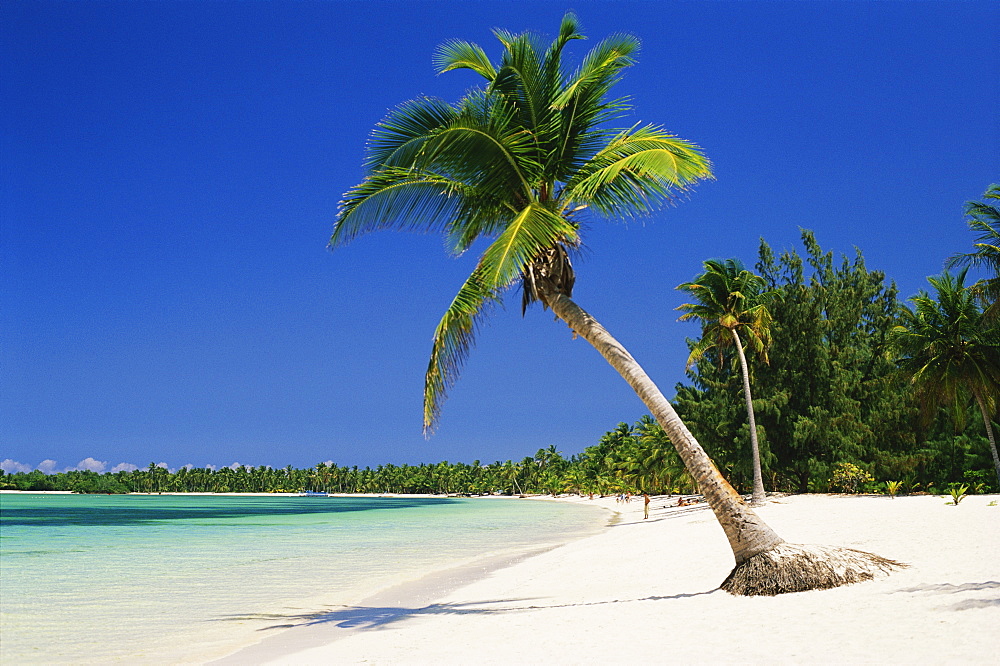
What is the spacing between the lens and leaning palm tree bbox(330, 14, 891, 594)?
28.8 ft

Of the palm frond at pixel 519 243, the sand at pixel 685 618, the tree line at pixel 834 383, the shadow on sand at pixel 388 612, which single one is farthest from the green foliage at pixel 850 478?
the palm frond at pixel 519 243

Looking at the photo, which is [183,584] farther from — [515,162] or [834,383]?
[834,383]

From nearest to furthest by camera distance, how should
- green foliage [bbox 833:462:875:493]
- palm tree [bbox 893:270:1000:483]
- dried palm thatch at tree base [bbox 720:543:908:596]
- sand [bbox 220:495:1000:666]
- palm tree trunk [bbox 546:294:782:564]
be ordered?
sand [bbox 220:495:1000:666] < dried palm thatch at tree base [bbox 720:543:908:596] < palm tree trunk [bbox 546:294:782:564] < palm tree [bbox 893:270:1000:483] < green foliage [bbox 833:462:875:493]

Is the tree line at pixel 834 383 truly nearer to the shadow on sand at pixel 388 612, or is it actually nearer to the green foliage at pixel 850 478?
the green foliage at pixel 850 478

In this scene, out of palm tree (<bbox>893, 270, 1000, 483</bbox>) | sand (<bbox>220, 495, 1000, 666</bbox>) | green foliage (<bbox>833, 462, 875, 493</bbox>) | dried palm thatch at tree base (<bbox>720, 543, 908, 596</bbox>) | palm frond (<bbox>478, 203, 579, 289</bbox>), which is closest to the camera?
sand (<bbox>220, 495, 1000, 666</bbox>)

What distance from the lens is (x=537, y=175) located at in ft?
31.3

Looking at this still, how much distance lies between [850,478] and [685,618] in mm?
26383

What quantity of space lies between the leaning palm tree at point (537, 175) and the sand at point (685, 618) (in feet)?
3.76

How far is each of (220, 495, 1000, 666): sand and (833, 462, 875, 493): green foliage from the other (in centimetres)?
1708

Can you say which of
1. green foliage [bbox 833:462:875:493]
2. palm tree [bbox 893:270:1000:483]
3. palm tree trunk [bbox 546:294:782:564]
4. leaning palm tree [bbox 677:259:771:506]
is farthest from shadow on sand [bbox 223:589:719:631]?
green foliage [bbox 833:462:875:493]

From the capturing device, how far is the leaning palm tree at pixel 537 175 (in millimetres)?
8773

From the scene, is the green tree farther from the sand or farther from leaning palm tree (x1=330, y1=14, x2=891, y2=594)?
leaning palm tree (x1=330, y1=14, x2=891, y2=594)

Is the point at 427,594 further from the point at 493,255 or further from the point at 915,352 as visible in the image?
the point at 915,352

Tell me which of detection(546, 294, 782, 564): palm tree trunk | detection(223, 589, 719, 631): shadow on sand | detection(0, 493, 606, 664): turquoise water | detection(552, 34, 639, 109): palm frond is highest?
detection(552, 34, 639, 109): palm frond
